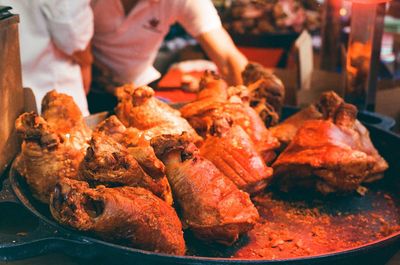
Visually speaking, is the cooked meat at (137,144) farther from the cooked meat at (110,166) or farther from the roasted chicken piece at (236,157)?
the roasted chicken piece at (236,157)

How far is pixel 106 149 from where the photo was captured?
142 cm

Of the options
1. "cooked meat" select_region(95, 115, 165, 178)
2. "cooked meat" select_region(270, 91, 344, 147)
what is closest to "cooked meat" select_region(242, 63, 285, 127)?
"cooked meat" select_region(270, 91, 344, 147)

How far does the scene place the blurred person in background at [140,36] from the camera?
123 inches

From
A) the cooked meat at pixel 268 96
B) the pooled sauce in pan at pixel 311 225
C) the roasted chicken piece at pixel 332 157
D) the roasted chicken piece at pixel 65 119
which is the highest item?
the roasted chicken piece at pixel 65 119

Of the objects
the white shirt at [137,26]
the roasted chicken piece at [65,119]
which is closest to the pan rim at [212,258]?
the roasted chicken piece at [65,119]

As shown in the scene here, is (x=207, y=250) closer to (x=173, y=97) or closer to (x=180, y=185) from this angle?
(x=180, y=185)

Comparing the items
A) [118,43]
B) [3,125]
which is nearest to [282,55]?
[118,43]

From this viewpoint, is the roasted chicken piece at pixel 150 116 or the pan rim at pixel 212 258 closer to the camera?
the pan rim at pixel 212 258

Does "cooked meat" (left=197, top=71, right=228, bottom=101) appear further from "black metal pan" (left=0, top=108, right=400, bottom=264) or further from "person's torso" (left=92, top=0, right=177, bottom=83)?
"person's torso" (left=92, top=0, right=177, bottom=83)

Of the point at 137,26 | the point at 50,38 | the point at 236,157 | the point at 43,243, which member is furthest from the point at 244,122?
the point at 137,26

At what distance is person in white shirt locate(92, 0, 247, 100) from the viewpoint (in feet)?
10.2

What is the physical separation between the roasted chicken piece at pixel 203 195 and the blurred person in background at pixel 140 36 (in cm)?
149

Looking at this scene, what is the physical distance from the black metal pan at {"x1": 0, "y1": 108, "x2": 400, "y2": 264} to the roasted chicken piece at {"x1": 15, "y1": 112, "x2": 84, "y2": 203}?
7cm

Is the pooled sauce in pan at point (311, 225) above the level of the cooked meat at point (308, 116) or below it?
below
